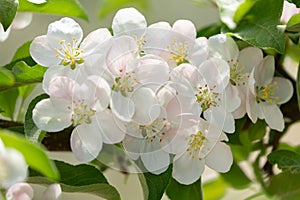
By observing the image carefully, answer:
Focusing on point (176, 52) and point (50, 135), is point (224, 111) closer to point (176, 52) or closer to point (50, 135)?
point (176, 52)

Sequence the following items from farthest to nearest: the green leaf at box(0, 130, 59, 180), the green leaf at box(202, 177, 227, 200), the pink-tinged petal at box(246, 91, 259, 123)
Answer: the green leaf at box(202, 177, 227, 200) → the pink-tinged petal at box(246, 91, 259, 123) → the green leaf at box(0, 130, 59, 180)

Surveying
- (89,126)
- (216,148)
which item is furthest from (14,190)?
(216,148)

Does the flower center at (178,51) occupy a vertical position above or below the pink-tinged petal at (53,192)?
above

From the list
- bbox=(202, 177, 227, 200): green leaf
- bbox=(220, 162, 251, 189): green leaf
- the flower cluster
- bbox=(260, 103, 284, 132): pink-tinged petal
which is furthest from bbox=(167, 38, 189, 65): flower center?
bbox=(202, 177, 227, 200): green leaf

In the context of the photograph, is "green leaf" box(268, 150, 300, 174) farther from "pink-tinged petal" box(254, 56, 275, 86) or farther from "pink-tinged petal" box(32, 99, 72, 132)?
"pink-tinged petal" box(32, 99, 72, 132)

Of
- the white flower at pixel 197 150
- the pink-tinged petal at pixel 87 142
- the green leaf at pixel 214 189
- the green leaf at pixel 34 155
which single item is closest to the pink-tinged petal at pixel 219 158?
the white flower at pixel 197 150

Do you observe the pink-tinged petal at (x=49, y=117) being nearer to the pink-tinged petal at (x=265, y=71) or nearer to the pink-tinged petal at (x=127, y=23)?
the pink-tinged petal at (x=127, y=23)

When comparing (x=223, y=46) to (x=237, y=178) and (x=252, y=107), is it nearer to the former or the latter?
(x=252, y=107)

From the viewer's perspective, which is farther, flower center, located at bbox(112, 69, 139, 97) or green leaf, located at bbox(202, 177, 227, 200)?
green leaf, located at bbox(202, 177, 227, 200)
